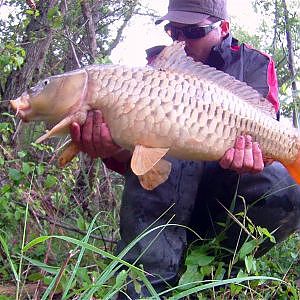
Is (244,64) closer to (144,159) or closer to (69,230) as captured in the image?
(144,159)

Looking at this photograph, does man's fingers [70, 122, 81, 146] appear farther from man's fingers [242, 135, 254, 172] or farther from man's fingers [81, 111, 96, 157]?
man's fingers [242, 135, 254, 172]

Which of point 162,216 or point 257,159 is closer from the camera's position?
point 257,159

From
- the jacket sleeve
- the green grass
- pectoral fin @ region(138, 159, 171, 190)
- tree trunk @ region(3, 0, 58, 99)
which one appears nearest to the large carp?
pectoral fin @ region(138, 159, 171, 190)

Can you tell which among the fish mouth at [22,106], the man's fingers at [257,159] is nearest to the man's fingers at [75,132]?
the fish mouth at [22,106]

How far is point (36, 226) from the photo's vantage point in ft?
8.77

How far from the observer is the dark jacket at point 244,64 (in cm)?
253

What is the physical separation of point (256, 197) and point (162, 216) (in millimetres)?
377

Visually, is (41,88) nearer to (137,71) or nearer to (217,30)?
(137,71)

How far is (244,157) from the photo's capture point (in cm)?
207

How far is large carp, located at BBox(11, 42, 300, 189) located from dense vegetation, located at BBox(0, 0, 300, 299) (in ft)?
0.93

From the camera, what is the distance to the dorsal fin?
6.54 ft

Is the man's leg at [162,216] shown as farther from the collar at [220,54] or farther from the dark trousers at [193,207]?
the collar at [220,54]

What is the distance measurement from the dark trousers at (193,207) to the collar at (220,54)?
449 mm

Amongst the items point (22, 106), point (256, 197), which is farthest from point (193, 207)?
point (22, 106)
